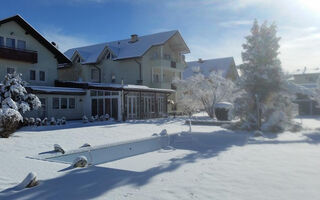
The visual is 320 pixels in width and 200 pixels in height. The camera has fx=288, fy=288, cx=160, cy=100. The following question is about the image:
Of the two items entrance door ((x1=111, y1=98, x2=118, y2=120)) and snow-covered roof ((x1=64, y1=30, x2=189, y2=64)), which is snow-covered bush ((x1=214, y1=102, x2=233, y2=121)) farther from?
snow-covered roof ((x1=64, y1=30, x2=189, y2=64))

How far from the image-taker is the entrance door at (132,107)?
26678mm

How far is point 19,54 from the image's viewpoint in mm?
23078

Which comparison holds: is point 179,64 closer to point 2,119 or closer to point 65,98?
point 65,98

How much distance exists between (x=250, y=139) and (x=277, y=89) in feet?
16.9

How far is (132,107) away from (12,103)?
12992 mm

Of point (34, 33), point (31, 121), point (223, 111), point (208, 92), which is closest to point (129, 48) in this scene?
point (208, 92)

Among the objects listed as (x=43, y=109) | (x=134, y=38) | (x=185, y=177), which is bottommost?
(x=185, y=177)

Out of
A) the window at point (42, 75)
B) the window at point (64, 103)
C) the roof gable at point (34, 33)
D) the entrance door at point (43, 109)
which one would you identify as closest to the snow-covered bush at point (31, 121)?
the entrance door at point (43, 109)

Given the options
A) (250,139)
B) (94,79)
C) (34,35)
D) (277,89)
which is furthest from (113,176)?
(94,79)

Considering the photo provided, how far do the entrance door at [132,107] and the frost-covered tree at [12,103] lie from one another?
9.35 m

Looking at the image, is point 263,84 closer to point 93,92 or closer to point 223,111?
point 223,111

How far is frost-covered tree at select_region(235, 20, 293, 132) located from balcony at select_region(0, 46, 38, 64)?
17.0 metres

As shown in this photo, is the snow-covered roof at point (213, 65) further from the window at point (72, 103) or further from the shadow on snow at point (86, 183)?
the shadow on snow at point (86, 183)

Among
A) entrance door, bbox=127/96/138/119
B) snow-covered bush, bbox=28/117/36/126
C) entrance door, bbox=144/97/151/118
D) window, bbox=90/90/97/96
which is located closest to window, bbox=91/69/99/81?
window, bbox=90/90/97/96
